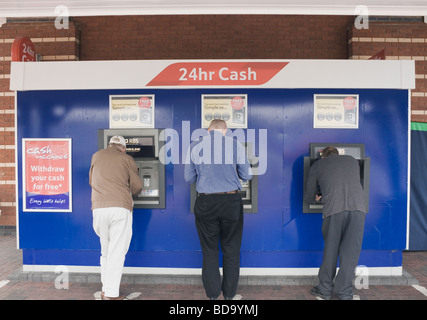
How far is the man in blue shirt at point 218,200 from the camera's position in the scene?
3147mm

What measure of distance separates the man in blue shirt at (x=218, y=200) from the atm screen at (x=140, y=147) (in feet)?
2.25

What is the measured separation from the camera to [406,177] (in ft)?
12.3

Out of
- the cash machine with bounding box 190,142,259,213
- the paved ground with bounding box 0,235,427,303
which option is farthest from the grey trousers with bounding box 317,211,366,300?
the cash machine with bounding box 190,142,259,213

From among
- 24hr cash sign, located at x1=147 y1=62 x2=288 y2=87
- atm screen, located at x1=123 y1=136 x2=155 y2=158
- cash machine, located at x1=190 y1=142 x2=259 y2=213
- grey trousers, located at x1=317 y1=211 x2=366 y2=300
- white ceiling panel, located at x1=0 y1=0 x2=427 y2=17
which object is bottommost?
grey trousers, located at x1=317 y1=211 x2=366 y2=300

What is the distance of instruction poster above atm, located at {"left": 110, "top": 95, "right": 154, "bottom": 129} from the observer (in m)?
3.76

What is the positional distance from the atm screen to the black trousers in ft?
3.09

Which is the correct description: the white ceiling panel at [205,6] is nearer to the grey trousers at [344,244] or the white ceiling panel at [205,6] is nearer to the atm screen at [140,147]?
the atm screen at [140,147]

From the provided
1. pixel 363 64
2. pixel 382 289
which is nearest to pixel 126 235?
pixel 382 289

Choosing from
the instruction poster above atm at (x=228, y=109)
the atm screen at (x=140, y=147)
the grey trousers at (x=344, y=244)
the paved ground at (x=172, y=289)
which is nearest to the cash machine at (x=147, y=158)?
the atm screen at (x=140, y=147)

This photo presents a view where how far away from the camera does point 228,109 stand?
3748 millimetres

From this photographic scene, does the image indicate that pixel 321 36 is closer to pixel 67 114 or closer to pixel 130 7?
pixel 130 7

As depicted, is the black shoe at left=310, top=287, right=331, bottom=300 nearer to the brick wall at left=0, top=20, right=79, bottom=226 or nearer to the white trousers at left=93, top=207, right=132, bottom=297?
the white trousers at left=93, top=207, right=132, bottom=297

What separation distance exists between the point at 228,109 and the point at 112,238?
74.8 inches

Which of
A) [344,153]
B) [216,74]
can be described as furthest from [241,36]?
[344,153]
